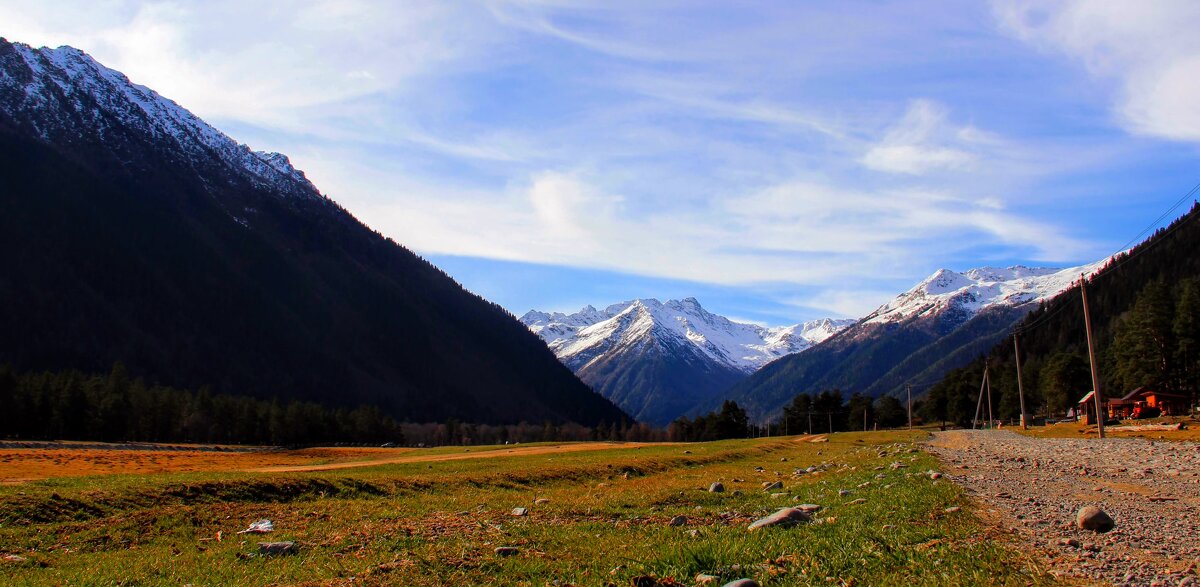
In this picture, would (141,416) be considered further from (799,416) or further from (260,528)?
(260,528)

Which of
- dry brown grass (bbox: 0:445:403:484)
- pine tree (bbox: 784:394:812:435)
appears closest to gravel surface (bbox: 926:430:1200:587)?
dry brown grass (bbox: 0:445:403:484)

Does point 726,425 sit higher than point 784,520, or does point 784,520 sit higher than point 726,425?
point 784,520

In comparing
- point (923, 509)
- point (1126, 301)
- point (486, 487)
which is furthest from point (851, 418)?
point (923, 509)

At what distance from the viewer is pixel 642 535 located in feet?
43.4

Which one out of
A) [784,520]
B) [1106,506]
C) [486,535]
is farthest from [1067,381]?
[486,535]

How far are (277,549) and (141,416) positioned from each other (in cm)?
13118

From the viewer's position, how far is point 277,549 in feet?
43.7

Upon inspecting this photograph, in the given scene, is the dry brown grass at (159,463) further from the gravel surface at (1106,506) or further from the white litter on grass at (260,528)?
the gravel surface at (1106,506)

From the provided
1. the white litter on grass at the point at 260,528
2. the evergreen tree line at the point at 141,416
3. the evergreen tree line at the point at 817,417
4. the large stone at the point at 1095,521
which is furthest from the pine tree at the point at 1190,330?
the evergreen tree line at the point at 141,416

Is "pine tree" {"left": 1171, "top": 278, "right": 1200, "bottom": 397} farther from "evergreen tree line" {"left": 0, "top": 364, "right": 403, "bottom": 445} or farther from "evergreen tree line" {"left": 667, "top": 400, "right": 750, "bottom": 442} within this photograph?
"evergreen tree line" {"left": 0, "top": 364, "right": 403, "bottom": 445}

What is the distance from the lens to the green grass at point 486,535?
984 centimetres

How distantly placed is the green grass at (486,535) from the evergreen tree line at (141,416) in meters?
114

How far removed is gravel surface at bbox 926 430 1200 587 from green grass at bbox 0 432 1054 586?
0.76m

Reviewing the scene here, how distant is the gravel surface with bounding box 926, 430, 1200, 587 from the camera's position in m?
9.39
